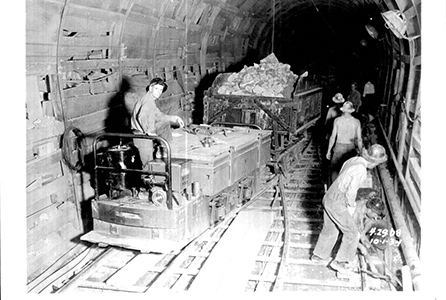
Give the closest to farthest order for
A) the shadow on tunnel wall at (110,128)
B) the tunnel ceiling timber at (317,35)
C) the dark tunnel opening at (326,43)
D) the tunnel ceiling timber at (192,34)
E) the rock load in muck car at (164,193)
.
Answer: the rock load in muck car at (164,193) < the tunnel ceiling timber at (192,34) < the shadow on tunnel wall at (110,128) < the tunnel ceiling timber at (317,35) < the dark tunnel opening at (326,43)

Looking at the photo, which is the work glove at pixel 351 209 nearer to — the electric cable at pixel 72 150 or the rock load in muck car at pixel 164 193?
the rock load in muck car at pixel 164 193

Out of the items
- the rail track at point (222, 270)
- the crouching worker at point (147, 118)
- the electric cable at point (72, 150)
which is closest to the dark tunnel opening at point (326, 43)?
the rail track at point (222, 270)

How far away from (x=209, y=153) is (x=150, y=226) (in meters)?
1.28

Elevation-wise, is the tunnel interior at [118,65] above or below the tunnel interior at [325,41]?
below

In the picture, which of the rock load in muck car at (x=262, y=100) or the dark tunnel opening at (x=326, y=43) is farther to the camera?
the dark tunnel opening at (x=326, y=43)

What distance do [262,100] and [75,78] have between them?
4237 millimetres

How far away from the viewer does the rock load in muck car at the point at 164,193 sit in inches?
223

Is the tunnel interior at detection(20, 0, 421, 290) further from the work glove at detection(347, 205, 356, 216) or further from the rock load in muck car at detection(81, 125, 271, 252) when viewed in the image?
the rock load in muck car at detection(81, 125, 271, 252)

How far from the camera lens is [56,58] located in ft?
23.5

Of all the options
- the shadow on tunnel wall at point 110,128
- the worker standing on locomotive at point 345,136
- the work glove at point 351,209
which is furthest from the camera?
the worker standing on locomotive at point 345,136

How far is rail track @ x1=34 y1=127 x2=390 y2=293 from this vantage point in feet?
17.8

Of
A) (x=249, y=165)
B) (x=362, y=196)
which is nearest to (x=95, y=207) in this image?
(x=249, y=165)

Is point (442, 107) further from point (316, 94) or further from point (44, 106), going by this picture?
point (316, 94)

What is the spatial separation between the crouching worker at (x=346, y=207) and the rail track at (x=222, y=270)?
0.23 meters
